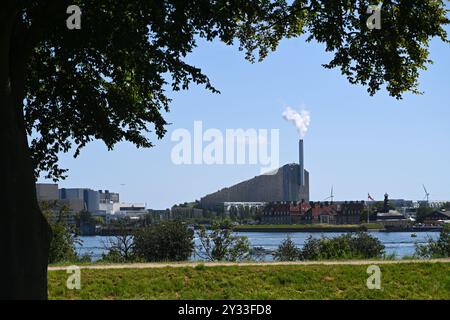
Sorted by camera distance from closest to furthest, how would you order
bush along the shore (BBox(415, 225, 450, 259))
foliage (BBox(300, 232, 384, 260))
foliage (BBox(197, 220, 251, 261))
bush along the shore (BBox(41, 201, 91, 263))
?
foliage (BBox(300, 232, 384, 260)), bush along the shore (BBox(415, 225, 450, 259)), bush along the shore (BBox(41, 201, 91, 263)), foliage (BBox(197, 220, 251, 261))

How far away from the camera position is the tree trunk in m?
12.9

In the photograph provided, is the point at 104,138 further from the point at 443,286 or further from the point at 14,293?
the point at 443,286

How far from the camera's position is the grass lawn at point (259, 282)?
57.8 feet

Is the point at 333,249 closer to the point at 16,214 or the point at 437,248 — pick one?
the point at 437,248

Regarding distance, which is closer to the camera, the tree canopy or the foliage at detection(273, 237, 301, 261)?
the tree canopy

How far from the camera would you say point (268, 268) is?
20219 millimetres

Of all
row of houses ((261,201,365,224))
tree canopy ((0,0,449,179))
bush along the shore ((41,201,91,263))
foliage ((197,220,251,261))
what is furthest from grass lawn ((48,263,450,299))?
row of houses ((261,201,365,224))

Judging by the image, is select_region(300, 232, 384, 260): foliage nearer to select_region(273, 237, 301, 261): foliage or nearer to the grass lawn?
select_region(273, 237, 301, 261): foliage

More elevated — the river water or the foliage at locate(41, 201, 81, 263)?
the foliage at locate(41, 201, 81, 263)

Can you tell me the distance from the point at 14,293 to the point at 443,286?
38.2 feet

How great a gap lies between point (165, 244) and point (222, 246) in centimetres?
299

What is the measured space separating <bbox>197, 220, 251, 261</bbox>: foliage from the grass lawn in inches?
355

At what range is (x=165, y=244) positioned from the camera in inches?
1109

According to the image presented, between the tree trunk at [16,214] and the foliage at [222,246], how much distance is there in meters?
15.5
